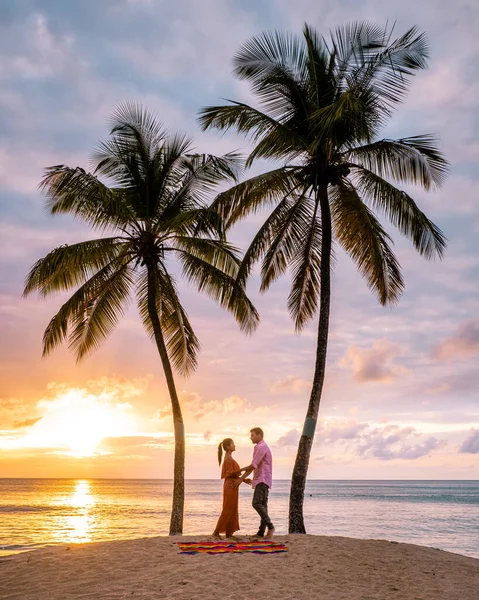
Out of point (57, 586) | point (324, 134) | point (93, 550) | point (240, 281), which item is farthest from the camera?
point (240, 281)

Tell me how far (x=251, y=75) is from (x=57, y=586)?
1083 cm

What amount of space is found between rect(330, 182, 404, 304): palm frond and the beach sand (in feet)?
19.9

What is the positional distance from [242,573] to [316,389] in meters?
5.16

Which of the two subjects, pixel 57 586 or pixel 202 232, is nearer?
pixel 57 586

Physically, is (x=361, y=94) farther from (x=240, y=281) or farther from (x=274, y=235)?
(x=240, y=281)

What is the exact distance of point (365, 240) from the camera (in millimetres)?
14344

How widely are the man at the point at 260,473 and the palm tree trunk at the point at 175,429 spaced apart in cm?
345

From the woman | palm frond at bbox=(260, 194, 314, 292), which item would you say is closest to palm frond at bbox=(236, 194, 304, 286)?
palm frond at bbox=(260, 194, 314, 292)

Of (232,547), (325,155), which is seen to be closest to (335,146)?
(325,155)

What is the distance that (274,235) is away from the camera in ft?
48.8

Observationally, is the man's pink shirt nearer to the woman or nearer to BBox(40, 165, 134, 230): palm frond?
the woman

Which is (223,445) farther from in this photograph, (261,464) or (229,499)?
(229,499)

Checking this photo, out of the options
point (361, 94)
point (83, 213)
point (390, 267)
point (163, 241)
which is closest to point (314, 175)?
point (361, 94)

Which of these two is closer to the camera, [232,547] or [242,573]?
[242,573]
